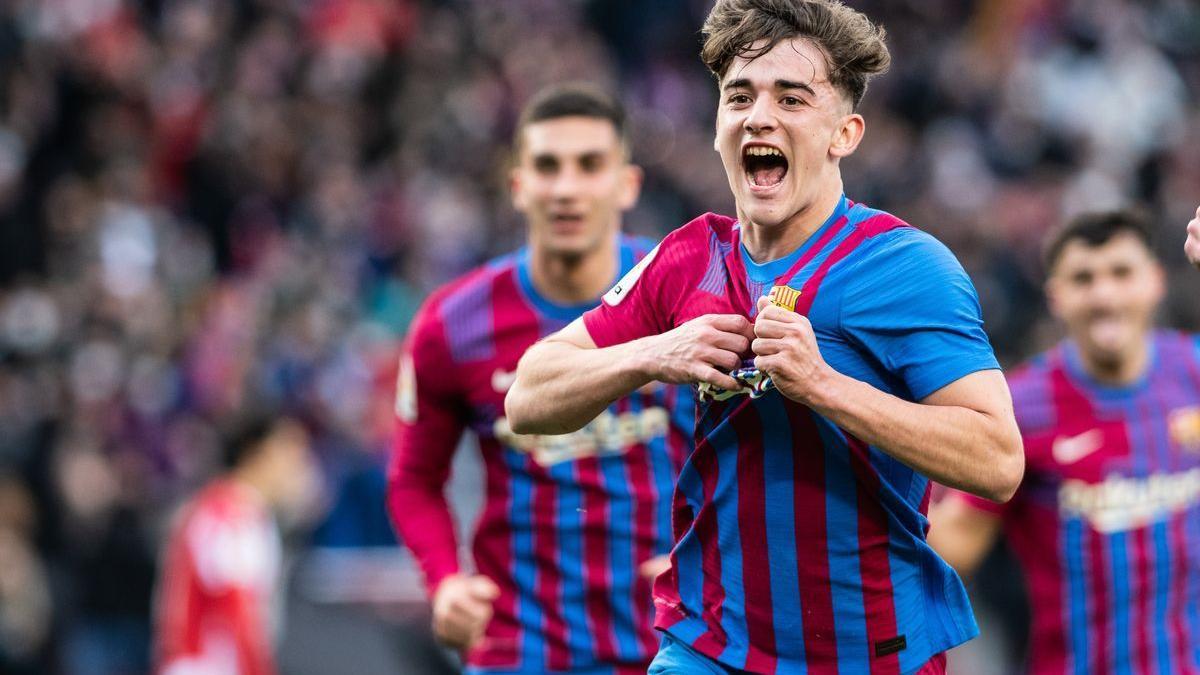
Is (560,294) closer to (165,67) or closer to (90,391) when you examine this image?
(90,391)

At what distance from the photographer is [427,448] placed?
5.95m

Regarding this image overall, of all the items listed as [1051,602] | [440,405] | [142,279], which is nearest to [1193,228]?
[1051,602]

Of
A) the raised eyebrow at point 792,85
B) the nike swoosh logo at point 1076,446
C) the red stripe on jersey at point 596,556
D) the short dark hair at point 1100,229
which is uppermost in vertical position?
the raised eyebrow at point 792,85

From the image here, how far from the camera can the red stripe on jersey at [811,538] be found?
3807mm

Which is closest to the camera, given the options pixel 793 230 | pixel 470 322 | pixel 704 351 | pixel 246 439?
pixel 704 351

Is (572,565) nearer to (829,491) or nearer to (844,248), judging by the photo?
(829,491)

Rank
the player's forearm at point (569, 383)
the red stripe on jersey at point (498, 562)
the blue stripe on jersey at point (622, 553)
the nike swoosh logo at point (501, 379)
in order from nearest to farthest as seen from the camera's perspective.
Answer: the player's forearm at point (569, 383)
the blue stripe on jersey at point (622, 553)
the red stripe on jersey at point (498, 562)
the nike swoosh logo at point (501, 379)

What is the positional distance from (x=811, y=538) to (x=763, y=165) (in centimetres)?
82

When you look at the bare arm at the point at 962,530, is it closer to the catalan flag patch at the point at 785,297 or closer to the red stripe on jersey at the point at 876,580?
the red stripe on jersey at the point at 876,580

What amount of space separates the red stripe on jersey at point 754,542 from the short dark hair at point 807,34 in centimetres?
78

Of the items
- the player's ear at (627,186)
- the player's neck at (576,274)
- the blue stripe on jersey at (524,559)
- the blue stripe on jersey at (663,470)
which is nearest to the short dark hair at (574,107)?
the player's ear at (627,186)

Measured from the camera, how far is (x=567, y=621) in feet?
18.1

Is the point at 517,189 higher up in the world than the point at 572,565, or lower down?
higher up

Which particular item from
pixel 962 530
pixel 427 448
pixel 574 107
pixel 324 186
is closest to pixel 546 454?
pixel 427 448
